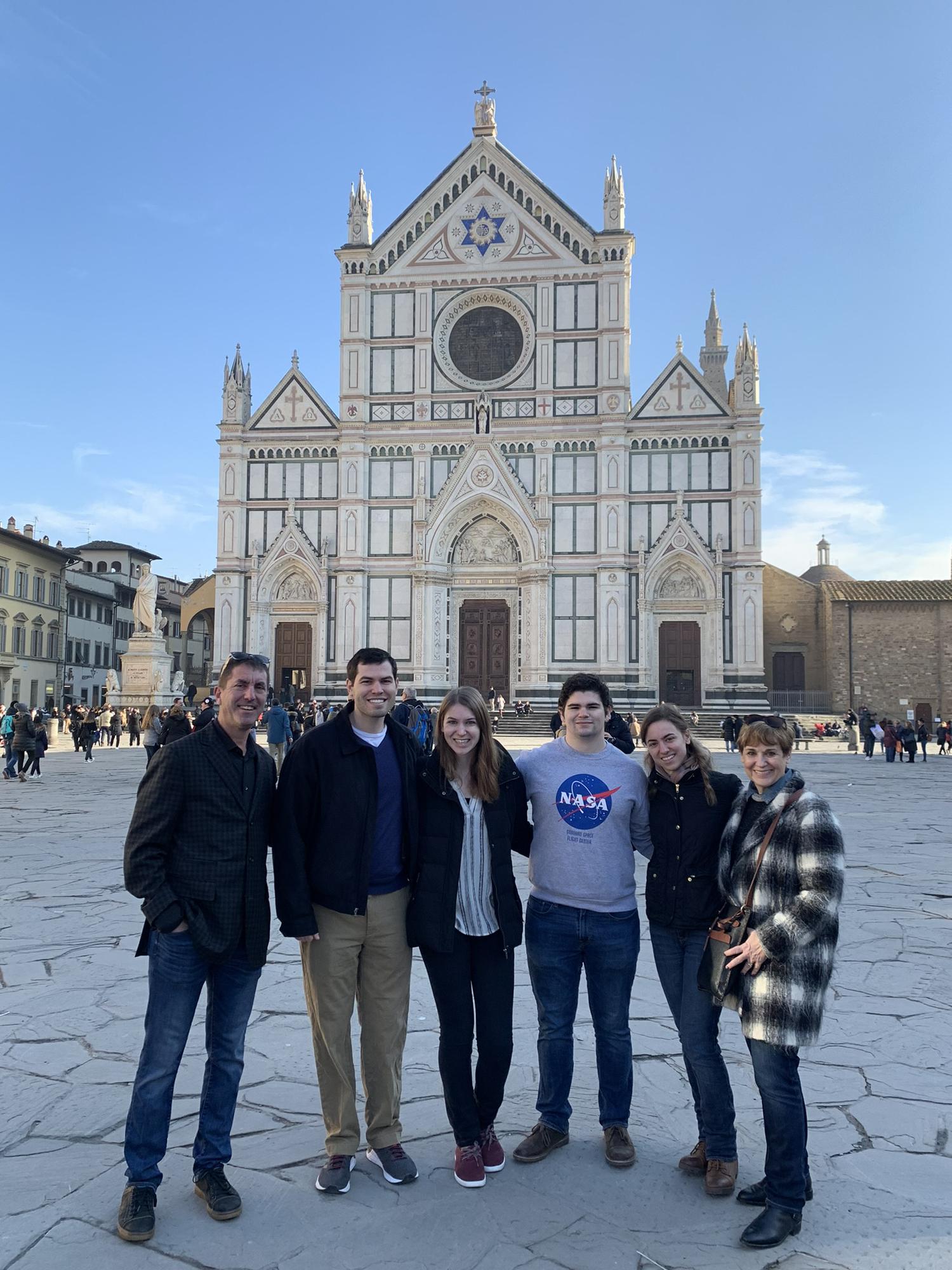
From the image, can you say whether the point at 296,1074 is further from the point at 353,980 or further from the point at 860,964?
the point at 860,964

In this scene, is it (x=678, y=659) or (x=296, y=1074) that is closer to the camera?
(x=296, y=1074)

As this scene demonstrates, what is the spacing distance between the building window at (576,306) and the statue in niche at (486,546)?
8207 millimetres

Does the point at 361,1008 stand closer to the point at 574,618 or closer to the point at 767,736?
the point at 767,736

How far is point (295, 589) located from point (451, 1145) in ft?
116

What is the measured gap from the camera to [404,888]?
370 cm

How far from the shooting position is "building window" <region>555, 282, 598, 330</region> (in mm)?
37125

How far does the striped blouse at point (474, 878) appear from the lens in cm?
364

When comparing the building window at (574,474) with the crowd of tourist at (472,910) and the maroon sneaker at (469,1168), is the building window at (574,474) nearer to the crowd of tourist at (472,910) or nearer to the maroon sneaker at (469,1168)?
the crowd of tourist at (472,910)

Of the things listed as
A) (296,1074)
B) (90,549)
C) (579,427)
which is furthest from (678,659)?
(90,549)

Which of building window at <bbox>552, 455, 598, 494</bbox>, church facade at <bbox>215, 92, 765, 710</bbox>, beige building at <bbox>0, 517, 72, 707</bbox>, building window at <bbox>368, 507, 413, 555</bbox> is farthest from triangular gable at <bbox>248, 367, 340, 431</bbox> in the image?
beige building at <bbox>0, 517, 72, 707</bbox>

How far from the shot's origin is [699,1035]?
355 centimetres

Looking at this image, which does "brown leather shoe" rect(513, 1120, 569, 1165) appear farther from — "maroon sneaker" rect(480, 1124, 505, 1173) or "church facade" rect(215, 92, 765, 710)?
"church facade" rect(215, 92, 765, 710)

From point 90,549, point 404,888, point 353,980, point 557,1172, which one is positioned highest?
point 90,549

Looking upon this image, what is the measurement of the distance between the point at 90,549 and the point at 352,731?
61954 mm
